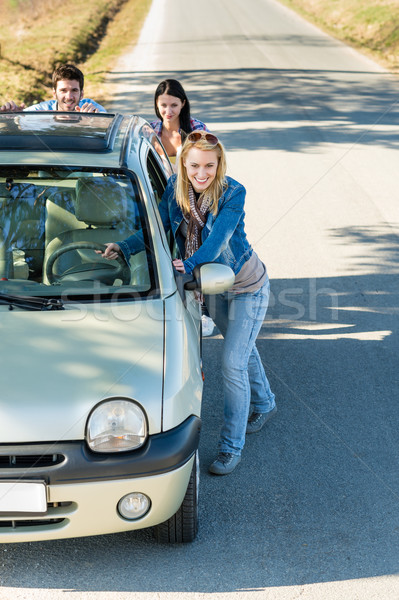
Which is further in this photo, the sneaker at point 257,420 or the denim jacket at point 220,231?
the sneaker at point 257,420

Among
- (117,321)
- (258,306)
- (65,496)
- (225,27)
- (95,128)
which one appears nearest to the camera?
(65,496)

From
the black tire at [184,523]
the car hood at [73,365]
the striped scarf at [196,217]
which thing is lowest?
the black tire at [184,523]

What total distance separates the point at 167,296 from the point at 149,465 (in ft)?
3.03

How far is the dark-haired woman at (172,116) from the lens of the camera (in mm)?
5793

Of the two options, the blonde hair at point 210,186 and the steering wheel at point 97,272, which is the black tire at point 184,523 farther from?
Answer: the blonde hair at point 210,186

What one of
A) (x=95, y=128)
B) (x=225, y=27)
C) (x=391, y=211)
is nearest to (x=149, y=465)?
(x=95, y=128)

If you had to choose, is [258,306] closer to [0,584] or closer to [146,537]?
[146,537]

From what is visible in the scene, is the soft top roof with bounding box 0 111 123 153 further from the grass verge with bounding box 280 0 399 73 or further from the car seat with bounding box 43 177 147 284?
the grass verge with bounding box 280 0 399 73

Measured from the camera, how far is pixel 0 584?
314cm

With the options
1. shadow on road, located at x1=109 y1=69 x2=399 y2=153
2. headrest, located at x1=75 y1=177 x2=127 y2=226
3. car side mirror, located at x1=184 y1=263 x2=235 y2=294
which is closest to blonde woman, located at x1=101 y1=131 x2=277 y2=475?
car side mirror, located at x1=184 y1=263 x2=235 y2=294

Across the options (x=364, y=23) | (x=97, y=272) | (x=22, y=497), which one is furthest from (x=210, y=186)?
(x=364, y=23)

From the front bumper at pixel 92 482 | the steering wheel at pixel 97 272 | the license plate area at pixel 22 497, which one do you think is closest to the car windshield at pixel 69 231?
the steering wheel at pixel 97 272

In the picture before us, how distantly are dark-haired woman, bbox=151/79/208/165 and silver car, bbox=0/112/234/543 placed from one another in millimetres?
1469

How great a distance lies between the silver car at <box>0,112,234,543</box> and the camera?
2.88 meters
